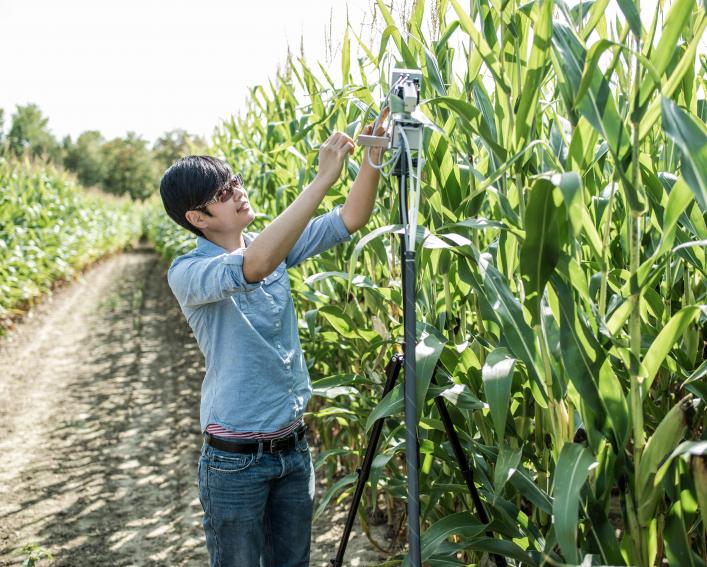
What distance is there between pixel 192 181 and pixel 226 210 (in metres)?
0.11

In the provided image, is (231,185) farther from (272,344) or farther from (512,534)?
(512,534)

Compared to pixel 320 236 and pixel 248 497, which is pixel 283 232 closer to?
pixel 320 236

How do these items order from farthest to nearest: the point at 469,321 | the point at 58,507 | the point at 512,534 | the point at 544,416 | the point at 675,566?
1. the point at 58,507
2. the point at 469,321
3. the point at 544,416
4. the point at 512,534
5. the point at 675,566

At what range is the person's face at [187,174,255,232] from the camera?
168cm

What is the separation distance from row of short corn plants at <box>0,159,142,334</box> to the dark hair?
5619 mm

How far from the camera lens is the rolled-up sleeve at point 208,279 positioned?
150 cm

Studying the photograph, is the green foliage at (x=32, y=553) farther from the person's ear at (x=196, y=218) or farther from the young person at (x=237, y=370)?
the person's ear at (x=196, y=218)

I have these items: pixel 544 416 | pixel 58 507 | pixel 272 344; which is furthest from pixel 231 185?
pixel 58 507

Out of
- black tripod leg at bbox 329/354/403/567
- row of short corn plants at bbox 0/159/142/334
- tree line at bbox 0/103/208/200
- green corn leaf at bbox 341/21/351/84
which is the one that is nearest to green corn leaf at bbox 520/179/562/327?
black tripod leg at bbox 329/354/403/567

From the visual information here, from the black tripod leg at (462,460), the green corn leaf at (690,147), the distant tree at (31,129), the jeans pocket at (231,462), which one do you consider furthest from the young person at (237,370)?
the distant tree at (31,129)

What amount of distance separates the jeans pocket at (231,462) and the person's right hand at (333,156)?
685 mm

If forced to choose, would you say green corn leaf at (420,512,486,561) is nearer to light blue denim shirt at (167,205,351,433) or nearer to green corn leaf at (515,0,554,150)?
light blue denim shirt at (167,205,351,433)

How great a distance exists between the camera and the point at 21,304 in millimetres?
7633

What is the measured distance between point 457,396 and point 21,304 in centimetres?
732
